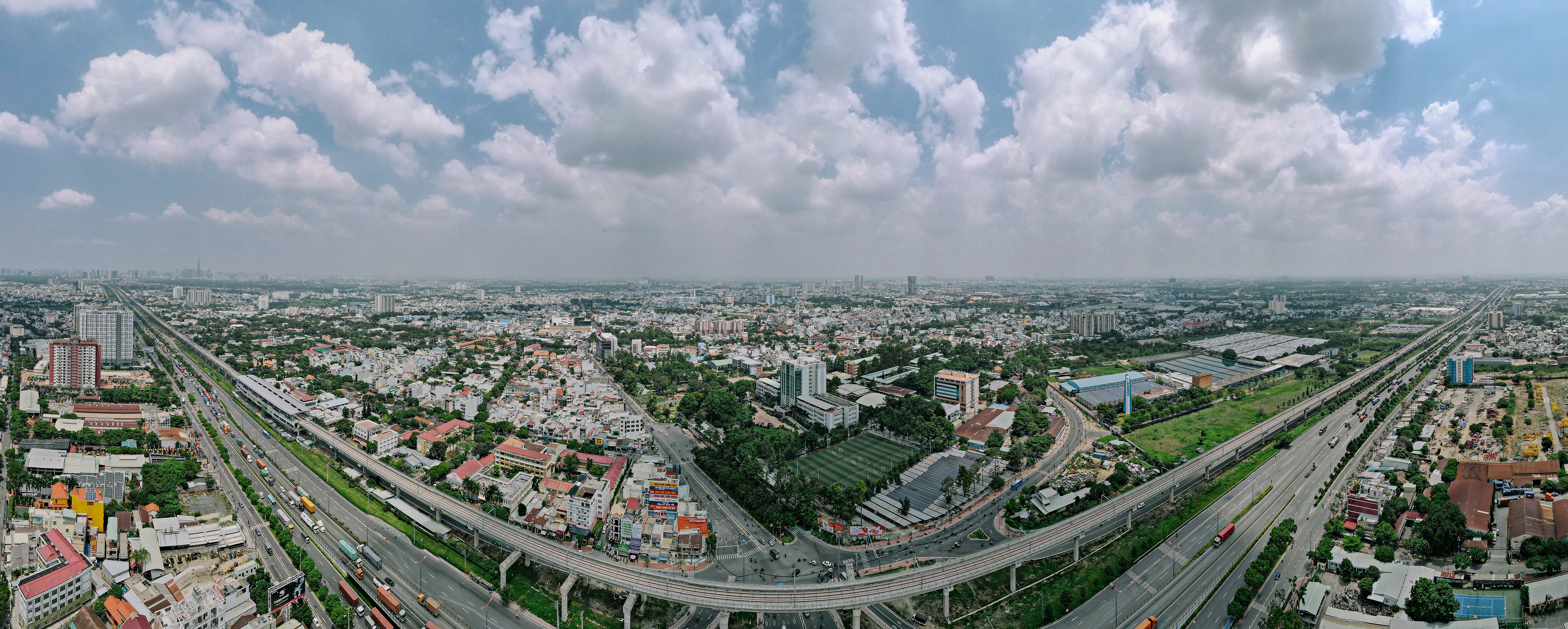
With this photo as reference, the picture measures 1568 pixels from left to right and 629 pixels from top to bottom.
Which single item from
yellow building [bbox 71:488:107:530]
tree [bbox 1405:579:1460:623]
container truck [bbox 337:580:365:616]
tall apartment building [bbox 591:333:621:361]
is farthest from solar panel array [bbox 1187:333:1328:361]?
yellow building [bbox 71:488:107:530]

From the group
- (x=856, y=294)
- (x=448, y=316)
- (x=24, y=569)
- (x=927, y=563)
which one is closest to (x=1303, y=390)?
(x=927, y=563)

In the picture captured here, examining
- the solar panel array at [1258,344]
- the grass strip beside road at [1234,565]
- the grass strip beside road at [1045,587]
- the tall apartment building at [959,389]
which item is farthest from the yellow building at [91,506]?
the solar panel array at [1258,344]

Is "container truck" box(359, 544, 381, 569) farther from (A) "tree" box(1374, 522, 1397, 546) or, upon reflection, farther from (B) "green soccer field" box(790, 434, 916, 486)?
(A) "tree" box(1374, 522, 1397, 546)

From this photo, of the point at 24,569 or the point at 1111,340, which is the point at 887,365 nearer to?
the point at 1111,340

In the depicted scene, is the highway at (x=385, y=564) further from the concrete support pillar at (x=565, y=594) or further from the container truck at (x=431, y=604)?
the concrete support pillar at (x=565, y=594)

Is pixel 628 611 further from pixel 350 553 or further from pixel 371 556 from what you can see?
pixel 350 553

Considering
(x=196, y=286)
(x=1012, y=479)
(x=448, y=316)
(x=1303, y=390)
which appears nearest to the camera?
(x=1012, y=479)

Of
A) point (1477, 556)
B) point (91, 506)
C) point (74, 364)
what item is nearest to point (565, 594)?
point (91, 506)
